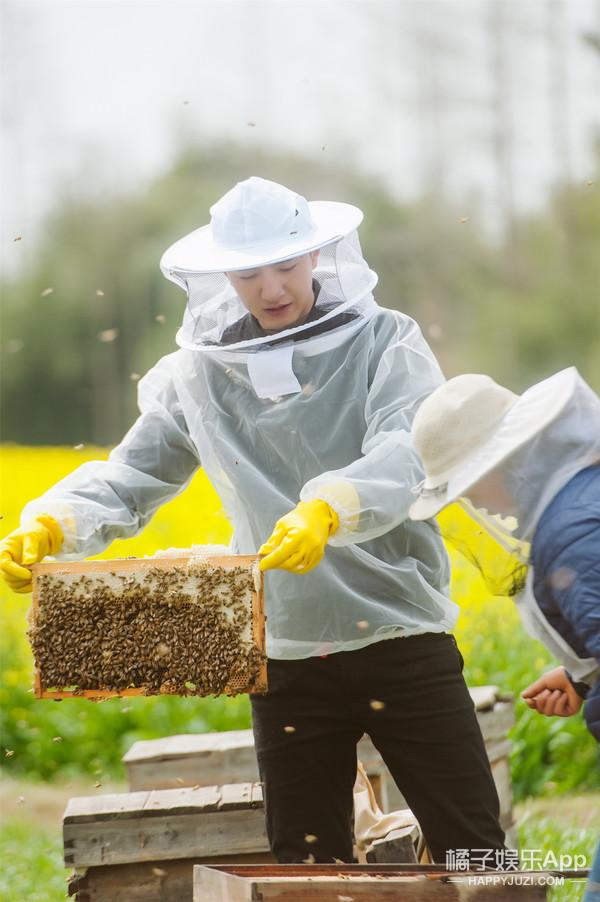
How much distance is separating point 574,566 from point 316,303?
1303 millimetres

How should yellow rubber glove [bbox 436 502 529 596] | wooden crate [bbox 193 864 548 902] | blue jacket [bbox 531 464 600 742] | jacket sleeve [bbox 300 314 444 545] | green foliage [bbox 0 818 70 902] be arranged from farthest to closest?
1. green foliage [bbox 0 818 70 902]
2. jacket sleeve [bbox 300 314 444 545]
3. yellow rubber glove [bbox 436 502 529 596]
4. wooden crate [bbox 193 864 548 902]
5. blue jacket [bbox 531 464 600 742]

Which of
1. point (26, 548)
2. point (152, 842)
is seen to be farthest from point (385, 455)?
point (152, 842)

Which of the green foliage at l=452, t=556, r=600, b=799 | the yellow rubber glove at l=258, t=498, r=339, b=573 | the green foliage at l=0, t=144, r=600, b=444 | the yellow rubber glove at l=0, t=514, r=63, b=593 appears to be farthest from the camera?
the green foliage at l=0, t=144, r=600, b=444

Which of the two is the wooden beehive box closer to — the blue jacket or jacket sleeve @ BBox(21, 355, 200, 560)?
jacket sleeve @ BBox(21, 355, 200, 560)

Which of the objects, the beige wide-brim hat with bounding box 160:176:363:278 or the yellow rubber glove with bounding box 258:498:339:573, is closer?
the yellow rubber glove with bounding box 258:498:339:573

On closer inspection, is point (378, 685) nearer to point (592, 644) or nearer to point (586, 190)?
point (592, 644)

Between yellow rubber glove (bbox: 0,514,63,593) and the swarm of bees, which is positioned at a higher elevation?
yellow rubber glove (bbox: 0,514,63,593)

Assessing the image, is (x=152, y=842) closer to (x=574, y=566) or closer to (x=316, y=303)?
(x=316, y=303)

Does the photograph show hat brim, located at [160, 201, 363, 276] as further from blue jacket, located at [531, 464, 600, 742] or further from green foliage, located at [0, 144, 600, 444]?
green foliage, located at [0, 144, 600, 444]

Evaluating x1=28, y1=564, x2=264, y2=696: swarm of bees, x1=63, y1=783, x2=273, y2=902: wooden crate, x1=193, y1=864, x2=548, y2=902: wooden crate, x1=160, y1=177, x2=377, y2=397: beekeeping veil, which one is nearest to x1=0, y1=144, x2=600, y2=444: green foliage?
x1=63, y1=783, x2=273, y2=902: wooden crate

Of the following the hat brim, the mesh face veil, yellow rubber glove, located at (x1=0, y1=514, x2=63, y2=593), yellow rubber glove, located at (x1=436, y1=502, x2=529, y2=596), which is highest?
the hat brim

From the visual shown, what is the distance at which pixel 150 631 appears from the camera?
126 inches

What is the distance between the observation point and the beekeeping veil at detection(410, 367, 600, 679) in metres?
2.57

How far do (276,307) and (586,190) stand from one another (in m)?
23.1
